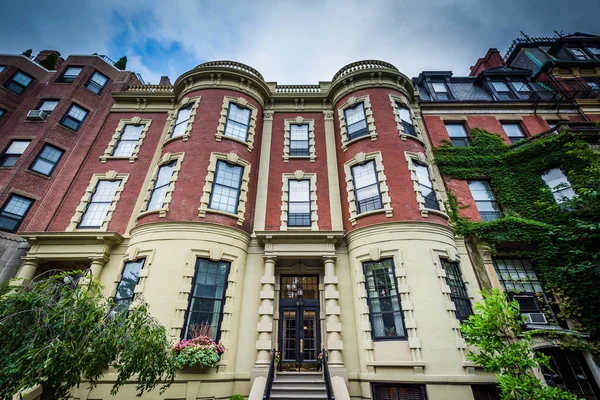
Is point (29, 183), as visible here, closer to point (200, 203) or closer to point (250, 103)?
point (200, 203)

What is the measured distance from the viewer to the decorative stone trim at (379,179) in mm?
11814

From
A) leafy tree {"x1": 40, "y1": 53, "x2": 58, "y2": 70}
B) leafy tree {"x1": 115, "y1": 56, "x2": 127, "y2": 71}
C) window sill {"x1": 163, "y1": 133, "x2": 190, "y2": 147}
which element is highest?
leafy tree {"x1": 115, "y1": 56, "x2": 127, "y2": 71}

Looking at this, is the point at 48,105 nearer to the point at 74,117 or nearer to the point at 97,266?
the point at 74,117

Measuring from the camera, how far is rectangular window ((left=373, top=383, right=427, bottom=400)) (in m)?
8.79

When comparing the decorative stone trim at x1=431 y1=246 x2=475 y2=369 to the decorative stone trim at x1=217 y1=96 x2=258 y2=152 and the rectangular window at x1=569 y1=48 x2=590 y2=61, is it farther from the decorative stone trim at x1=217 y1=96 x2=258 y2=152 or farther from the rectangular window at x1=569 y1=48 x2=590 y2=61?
the rectangular window at x1=569 y1=48 x2=590 y2=61

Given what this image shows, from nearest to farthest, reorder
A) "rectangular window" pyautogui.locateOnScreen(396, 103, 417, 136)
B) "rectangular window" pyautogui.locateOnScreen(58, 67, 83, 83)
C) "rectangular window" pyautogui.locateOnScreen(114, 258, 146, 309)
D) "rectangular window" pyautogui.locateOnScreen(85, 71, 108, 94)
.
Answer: "rectangular window" pyautogui.locateOnScreen(114, 258, 146, 309) → "rectangular window" pyautogui.locateOnScreen(396, 103, 417, 136) → "rectangular window" pyautogui.locateOnScreen(85, 71, 108, 94) → "rectangular window" pyautogui.locateOnScreen(58, 67, 83, 83)

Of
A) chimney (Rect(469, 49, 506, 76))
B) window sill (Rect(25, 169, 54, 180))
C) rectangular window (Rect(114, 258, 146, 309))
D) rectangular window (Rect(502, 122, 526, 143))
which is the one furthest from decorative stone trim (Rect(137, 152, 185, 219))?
chimney (Rect(469, 49, 506, 76))

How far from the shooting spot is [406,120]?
15.2 meters

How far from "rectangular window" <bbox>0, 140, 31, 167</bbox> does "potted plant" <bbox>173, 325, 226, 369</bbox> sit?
1500 centimetres

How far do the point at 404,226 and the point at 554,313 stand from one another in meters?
7.50

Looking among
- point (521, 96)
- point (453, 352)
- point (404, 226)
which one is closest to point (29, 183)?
point (404, 226)

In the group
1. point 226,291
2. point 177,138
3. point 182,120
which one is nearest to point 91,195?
point 177,138

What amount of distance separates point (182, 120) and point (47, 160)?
26.5 feet

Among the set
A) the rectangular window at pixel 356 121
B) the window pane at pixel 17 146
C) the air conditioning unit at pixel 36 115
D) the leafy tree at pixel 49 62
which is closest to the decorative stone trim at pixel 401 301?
the rectangular window at pixel 356 121
